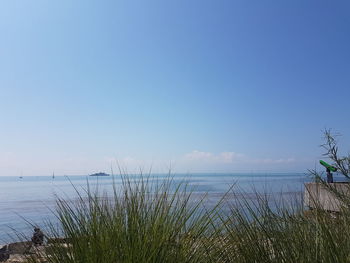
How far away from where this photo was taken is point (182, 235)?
8.52ft

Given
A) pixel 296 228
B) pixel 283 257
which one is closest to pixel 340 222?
pixel 296 228

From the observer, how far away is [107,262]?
→ 2096mm

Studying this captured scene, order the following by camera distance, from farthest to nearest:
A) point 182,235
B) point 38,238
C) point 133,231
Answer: point 38,238 → point 182,235 → point 133,231

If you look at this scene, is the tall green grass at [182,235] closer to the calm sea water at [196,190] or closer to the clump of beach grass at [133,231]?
the clump of beach grass at [133,231]

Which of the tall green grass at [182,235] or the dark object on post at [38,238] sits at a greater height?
the tall green grass at [182,235]

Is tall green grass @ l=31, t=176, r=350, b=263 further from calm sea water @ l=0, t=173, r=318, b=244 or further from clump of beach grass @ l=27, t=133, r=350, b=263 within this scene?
calm sea water @ l=0, t=173, r=318, b=244

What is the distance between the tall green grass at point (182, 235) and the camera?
1.97 meters

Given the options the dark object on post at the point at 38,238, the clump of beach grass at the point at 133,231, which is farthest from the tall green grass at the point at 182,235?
the dark object on post at the point at 38,238

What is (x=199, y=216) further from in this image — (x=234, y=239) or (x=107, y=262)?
(x=107, y=262)

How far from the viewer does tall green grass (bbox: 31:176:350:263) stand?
1.97 m

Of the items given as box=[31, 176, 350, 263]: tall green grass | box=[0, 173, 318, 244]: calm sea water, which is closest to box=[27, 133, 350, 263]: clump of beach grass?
box=[31, 176, 350, 263]: tall green grass

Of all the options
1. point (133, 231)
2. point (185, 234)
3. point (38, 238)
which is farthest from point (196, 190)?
point (133, 231)

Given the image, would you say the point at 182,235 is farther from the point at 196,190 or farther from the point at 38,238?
the point at 196,190

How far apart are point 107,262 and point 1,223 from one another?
30.3 feet
